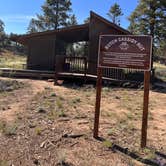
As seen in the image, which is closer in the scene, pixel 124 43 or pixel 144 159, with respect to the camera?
pixel 144 159

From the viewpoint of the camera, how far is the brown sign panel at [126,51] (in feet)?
19.0

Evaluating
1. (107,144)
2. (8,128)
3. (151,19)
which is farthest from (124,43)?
(151,19)

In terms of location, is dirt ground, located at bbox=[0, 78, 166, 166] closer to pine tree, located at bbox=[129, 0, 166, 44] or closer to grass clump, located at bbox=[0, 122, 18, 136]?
grass clump, located at bbox=[0, 122, 18, 136]

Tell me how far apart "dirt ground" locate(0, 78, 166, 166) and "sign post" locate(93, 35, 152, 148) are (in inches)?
18.7

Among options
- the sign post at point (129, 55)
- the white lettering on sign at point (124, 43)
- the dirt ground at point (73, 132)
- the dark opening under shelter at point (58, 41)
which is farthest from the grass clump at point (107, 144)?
the dark opening under shelter at point (58, 41)

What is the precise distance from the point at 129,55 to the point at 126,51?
10 cm

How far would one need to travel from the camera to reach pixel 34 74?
712 inches

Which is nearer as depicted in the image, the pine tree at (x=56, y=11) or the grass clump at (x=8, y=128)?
the grass clump at (x=8, y=128)

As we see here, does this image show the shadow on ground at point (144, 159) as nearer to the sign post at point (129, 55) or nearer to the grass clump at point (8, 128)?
the sign post at point (129, 55)

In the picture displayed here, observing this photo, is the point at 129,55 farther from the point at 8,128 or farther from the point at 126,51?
the point at 8,128

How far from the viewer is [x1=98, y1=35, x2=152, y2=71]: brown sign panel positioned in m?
5.78

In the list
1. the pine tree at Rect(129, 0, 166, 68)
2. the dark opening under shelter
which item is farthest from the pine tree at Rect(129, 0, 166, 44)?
the dark opening under shelter

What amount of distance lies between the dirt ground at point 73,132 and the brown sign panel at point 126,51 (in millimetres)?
1537

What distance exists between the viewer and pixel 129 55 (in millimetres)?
5941
